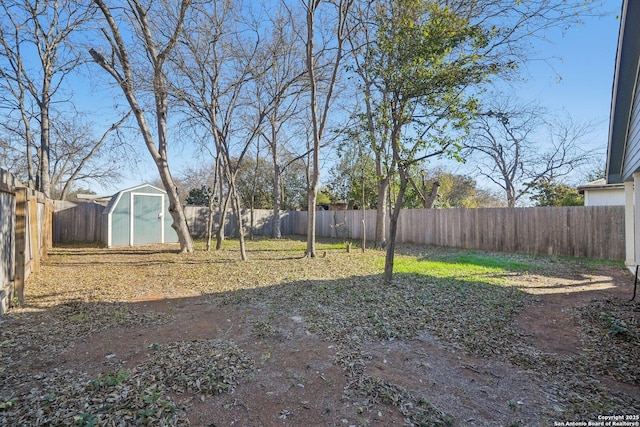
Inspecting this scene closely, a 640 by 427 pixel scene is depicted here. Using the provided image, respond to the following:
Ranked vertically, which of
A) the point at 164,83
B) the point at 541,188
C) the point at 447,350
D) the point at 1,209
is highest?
the point at 164,83

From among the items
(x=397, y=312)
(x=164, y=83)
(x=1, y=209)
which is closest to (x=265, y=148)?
(x=164, y=83)

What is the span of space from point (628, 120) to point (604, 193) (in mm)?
6495

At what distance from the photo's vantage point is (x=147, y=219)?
11578mm

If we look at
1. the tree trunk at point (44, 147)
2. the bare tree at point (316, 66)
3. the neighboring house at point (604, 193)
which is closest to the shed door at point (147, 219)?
the tree trunk at point (44, 147)

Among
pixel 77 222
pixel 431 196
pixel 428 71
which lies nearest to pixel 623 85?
pixel 428 71

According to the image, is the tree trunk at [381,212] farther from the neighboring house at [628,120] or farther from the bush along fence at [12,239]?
the bush along fence at [12,239]

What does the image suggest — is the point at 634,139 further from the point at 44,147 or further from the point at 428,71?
the point at 44,147

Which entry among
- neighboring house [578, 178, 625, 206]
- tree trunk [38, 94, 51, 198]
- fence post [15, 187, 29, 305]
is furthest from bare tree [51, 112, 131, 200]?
neighboring house [578, 178, 625, 206]

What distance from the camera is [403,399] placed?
2158 mm

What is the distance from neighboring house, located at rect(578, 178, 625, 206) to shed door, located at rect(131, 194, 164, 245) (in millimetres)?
15592

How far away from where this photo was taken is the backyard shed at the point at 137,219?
10625mm

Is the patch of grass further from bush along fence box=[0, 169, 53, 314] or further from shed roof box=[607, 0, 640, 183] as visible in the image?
bush along fence box=[0, 169, 53, 314]

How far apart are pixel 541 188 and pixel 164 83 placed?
16960 millimetres

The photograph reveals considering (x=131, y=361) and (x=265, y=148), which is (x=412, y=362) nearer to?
(x=131, y=361)
